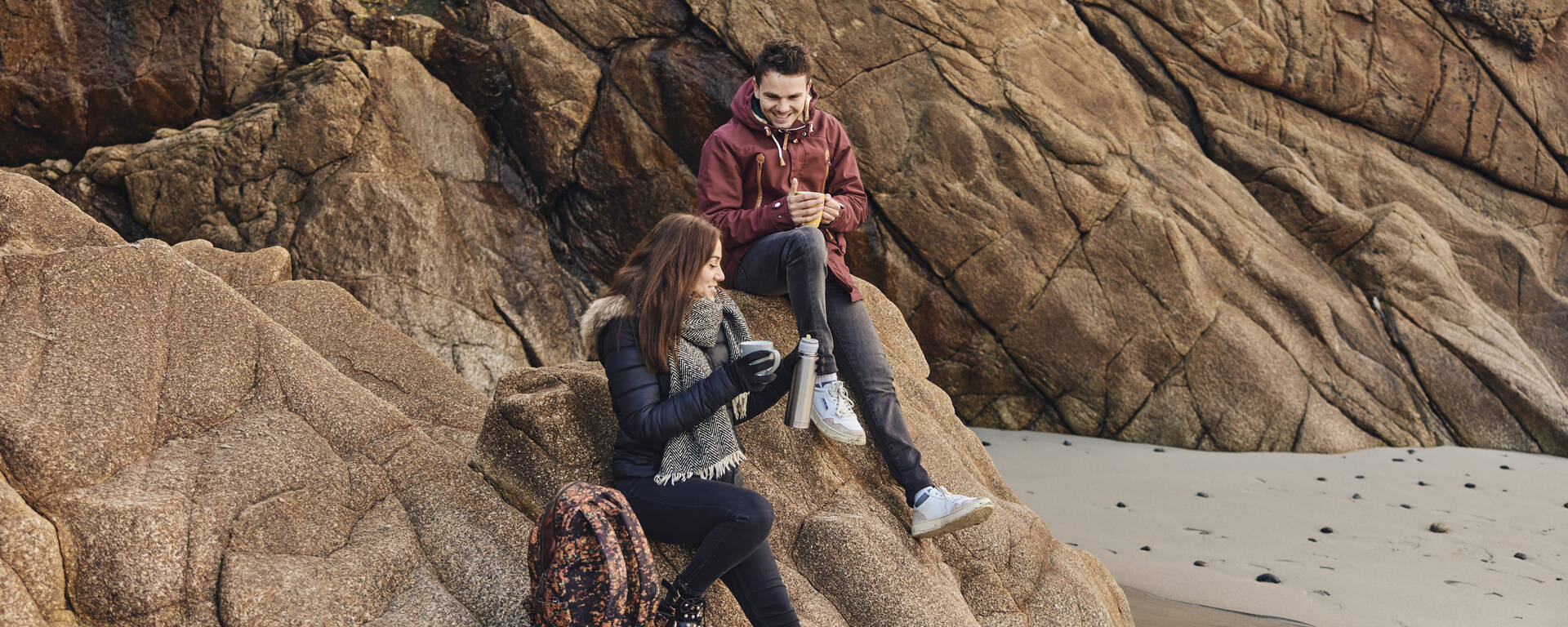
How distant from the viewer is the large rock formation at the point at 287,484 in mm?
3480

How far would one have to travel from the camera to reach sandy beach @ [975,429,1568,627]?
6000 mm

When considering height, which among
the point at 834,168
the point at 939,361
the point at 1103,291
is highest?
the point at 834,168

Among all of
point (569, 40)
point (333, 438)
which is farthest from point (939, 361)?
point (333, 438)

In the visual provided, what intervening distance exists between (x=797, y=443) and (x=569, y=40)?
5739 millimetres

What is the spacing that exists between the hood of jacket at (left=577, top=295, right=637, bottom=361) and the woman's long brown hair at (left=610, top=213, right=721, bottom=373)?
0.10ft

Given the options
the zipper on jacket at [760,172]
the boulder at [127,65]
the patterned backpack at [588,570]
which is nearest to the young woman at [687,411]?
the patterned backpack at [588,570]

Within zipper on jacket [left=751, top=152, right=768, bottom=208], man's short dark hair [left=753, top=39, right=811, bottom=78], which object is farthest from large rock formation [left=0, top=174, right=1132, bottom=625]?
man's short dark hair [left=753, top=39, right=811, bottom=78]

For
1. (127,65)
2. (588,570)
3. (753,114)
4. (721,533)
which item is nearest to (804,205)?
(753,114)

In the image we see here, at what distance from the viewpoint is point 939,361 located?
31.8 ft

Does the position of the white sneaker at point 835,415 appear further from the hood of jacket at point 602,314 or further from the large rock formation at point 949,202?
the large rock formation at point 949,202

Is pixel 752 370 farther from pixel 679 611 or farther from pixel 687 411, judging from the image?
pixel 679 611

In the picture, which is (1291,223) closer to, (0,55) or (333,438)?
(333,438)

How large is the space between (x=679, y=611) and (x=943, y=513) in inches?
52.9

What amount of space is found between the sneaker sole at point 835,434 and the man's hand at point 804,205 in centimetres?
86
